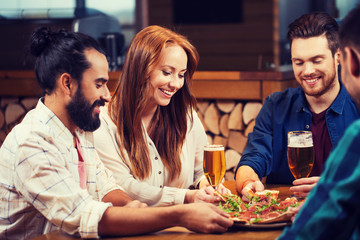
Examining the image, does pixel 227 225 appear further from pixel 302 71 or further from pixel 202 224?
pixel 302 71

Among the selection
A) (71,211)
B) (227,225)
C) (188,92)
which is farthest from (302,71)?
(71,211)

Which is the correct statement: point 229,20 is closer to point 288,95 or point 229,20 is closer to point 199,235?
point 288,95

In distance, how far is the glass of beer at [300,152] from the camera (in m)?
1.88

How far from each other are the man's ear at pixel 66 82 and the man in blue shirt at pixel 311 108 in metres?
0.93

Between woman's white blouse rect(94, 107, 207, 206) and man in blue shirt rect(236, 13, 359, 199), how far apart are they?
0.26m

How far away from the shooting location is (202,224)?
154 centimetres

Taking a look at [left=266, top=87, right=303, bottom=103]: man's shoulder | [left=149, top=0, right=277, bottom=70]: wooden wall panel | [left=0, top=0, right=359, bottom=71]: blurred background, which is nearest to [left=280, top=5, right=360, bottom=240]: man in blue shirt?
[left=266, top=87, right=303, bottom=103]: man's shoulder

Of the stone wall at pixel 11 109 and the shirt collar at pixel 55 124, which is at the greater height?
the shirt collar at pixel 55 124

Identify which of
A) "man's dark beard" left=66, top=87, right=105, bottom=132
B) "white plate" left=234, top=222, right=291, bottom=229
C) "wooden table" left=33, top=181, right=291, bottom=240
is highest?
"man's dark beard" left=66, top=87, right=105, bottom=132

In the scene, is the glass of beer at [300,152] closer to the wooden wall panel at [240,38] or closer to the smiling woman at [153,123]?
the smiling woman at [153,123]

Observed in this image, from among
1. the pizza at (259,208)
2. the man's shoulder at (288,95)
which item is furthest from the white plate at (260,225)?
the man's shoulder at (288,95)

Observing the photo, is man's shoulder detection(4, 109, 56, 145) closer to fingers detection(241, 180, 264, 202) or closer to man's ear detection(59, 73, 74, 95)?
man's ear detection(59, 73, 74, 95)

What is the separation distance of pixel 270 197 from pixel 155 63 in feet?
2.78

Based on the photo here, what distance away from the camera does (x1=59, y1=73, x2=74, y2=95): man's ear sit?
1.78 meters
